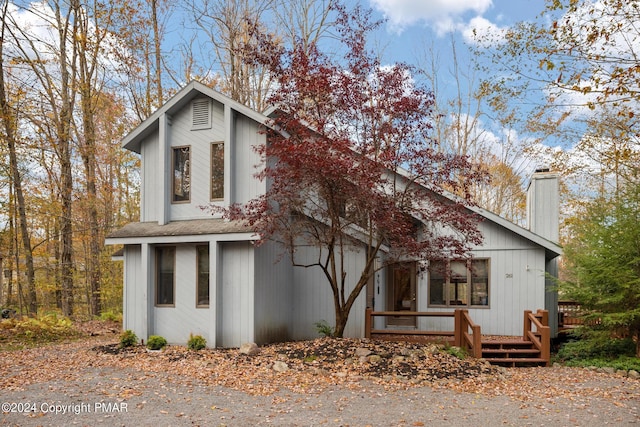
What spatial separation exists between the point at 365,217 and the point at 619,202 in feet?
19.2

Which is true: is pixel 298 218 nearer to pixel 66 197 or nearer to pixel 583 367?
pixel 583 367

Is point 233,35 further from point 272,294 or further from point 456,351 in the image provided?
point 456,351

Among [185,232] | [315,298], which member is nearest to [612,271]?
[315,298]

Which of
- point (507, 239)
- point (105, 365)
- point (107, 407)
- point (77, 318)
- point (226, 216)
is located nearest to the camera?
point (107, 407)

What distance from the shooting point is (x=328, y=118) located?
1139cm

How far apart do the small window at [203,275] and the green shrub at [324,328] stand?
9.47 feet

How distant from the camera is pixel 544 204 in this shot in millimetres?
15359

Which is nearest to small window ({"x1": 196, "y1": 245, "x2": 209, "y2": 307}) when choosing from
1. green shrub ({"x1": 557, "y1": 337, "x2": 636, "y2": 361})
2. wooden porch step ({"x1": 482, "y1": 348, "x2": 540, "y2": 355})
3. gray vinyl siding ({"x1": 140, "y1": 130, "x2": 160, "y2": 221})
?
gray vinyl siding ({"x1": 140, "y1": 130, "x2": 160, "y2": 221})

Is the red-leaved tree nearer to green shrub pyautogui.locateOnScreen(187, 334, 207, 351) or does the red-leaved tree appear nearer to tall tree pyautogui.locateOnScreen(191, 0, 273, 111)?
green shrub pyautogui.locateOnScreen(187, 334, 207, 351)

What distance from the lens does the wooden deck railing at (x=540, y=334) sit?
37.4 ft

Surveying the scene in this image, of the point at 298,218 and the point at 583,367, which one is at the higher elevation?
the point at 298,218

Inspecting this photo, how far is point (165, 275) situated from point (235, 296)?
2.13 meters

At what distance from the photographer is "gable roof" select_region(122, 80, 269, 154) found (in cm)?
1277

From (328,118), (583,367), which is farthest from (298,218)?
(583,367)
